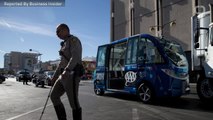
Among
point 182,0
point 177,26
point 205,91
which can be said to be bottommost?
point 205,91

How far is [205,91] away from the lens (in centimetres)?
960

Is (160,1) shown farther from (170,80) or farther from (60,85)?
(60,85)

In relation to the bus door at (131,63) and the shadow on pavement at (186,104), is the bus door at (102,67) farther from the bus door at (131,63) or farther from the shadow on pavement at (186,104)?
the shadow on pavement at (186,104)

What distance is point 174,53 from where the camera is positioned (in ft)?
32.6

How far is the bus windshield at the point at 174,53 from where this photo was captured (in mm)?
9609

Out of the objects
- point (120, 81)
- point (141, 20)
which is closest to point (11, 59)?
point (141, 20)


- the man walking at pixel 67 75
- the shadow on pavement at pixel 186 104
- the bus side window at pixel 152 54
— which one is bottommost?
the shadow on pavement at pixel 186 104

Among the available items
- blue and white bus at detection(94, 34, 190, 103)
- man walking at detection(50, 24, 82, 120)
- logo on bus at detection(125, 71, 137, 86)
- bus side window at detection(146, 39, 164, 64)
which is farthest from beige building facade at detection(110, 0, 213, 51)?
man walking at detection(50, 24, 82, 120)

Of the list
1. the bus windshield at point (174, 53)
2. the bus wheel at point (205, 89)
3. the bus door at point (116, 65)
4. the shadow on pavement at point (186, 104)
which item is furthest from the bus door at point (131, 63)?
the bus wheel at point (205, 89)

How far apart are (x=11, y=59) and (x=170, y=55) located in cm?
→ 16907

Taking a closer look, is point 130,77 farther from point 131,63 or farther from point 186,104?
point 186,104

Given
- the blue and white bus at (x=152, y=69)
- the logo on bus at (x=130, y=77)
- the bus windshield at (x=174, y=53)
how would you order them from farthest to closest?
the logo on bus at (x=130, y=77) → the bus windshield at (x=174, y=53) → the blue and white bus at (x=152, y=69)

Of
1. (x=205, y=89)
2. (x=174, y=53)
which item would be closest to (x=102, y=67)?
(x=174, y=53)

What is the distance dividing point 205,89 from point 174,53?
5.57 feet
